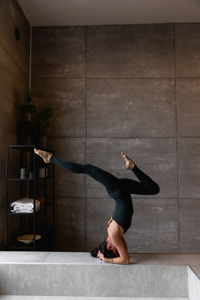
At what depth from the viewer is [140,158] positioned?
323 cm

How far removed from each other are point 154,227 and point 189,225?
0.42 metres

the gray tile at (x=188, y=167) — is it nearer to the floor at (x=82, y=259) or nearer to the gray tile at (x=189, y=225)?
the gray tile at (x=189, y=225)

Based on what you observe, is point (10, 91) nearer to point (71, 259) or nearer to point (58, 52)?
point (58, 52)

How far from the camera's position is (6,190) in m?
2.49

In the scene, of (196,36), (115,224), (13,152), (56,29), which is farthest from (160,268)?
(56,29)

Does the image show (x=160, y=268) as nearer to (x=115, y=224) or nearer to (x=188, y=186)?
(x=115, y=224)

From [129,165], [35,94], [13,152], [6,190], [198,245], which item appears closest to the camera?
[129,165]

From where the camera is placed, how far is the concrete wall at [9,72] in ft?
8.31

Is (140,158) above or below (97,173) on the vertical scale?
above

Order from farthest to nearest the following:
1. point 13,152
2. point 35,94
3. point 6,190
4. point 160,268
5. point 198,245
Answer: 1. point 35,94
2. point 198,245
3. point 13,152
4. point 6,190
5. point 160,268

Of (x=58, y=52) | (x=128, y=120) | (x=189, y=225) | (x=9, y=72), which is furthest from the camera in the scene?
(x=58, y=52)

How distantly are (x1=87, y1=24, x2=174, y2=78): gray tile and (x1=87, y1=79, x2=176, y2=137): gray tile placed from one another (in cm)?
12

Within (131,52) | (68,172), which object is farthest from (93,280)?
(131,52)

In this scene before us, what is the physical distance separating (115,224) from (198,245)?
1710 millimetres
